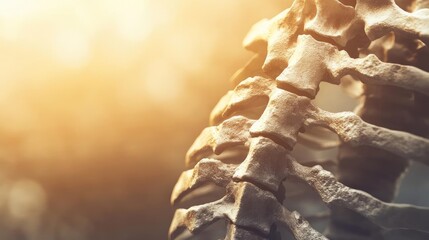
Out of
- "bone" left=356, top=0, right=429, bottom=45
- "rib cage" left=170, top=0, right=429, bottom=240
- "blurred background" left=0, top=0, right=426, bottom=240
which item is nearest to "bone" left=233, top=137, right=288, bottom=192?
"rib cage" left=170, top=0, right=429, bottom=240

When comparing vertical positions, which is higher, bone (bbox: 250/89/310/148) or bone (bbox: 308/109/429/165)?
bone (bbox: 250/89/310/148)

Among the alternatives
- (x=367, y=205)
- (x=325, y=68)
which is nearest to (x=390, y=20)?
(x=325, y=68)

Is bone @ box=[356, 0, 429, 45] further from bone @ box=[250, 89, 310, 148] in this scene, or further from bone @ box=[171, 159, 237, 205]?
bone @ box=[171, 159, 237, 205]

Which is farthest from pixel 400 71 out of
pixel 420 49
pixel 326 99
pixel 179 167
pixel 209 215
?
pixel 179 167

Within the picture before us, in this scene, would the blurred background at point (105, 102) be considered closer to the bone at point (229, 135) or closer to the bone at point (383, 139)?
the bone at point (229, 135)

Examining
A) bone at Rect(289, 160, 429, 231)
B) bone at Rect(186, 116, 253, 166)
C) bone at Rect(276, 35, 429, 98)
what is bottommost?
bone at Rect(289, 160, 429, 231)

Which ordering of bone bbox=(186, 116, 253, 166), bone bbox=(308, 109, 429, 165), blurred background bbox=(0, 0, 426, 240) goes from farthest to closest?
blurred background bbox=(0, 0, 426, 240), bone bbox=(186, 116, 253, 166), bone bbox=(308, 109, 429, 165)

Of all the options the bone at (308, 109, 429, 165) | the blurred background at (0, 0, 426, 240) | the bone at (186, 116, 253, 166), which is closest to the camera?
the bone at (308, 109, 429, 165)
